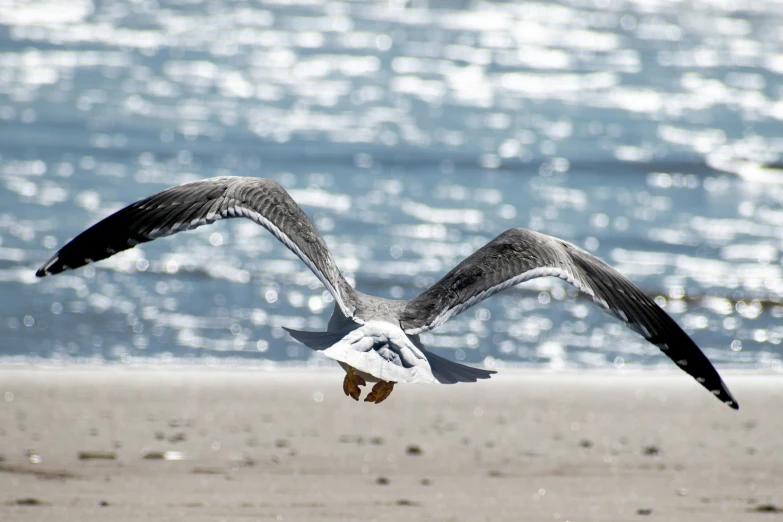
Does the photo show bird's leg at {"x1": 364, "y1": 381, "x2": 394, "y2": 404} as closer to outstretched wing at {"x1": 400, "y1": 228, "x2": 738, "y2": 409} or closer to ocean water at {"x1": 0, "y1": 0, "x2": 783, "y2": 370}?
outstretched wing at {"x1": 400, "y1": 228, "x2": 738, "y2": 409}

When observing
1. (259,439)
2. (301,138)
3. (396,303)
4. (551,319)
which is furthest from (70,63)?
(396,303)

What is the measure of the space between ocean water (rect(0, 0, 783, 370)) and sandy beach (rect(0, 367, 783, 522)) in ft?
3.21

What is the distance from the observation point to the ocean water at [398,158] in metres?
10.1

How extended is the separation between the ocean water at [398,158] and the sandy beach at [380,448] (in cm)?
98

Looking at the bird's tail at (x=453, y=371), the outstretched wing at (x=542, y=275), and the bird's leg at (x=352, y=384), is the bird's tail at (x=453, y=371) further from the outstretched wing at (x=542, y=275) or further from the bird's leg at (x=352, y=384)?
the bird's leg at (x=352, y=384)

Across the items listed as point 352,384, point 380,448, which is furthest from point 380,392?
point 380,448

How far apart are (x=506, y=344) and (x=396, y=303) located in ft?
15.8

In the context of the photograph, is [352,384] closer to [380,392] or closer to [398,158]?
[380,392]

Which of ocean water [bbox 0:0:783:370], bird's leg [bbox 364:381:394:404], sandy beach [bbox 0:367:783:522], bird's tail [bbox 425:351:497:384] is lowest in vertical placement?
sandy beach [bbox 0:367:783:522]

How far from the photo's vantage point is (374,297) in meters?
4.96

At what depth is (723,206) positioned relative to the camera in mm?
16609

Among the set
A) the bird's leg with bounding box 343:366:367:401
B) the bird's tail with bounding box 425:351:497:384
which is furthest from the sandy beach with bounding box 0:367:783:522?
the bird's tail with bounding box 425:351:497:384

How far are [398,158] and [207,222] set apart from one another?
14.3 meters

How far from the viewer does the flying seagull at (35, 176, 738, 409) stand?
15.2 ft
